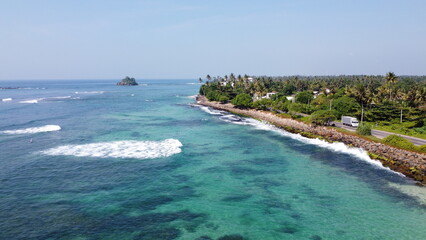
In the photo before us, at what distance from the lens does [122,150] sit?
51.8 m

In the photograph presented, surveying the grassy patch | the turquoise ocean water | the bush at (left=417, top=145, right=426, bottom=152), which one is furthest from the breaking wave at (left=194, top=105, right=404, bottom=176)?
the grassy patch

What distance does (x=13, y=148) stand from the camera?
51656 mm

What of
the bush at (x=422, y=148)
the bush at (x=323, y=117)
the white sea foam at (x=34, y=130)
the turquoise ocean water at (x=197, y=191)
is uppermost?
the bush at (x=323, y=117)

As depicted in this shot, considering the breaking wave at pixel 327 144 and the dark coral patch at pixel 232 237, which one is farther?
the breaking wave at pixel 327 144

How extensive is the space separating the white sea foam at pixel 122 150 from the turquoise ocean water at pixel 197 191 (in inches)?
7.0

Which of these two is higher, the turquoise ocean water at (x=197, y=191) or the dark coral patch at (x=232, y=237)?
the turquoise ocean water at (x=197, y=191)

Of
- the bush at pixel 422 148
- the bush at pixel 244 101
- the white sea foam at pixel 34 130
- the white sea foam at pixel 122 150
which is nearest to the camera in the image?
the bush at pixel 422 148

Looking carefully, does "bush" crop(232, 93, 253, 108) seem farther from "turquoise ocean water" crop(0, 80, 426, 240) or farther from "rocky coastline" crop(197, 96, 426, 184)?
"turquoise ocean water" crop(0, 80, 426, 240)

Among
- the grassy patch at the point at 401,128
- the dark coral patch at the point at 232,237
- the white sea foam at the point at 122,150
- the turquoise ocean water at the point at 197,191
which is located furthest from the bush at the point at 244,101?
the dark coral patch at the point at 232,237

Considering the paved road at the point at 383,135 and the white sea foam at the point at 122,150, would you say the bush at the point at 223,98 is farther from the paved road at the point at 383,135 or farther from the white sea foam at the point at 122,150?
the white sea foam at the point at 122,150

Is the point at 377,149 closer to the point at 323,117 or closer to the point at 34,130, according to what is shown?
the point at 323,117

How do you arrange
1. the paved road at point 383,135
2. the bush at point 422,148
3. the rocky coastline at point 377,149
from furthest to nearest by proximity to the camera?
the paved road at point 383,135 → the bush at point 422,148 → the rocky coastline at point 377,149

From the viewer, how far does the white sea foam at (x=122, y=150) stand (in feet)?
160

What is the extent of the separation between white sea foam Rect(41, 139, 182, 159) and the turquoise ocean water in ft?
0.59
